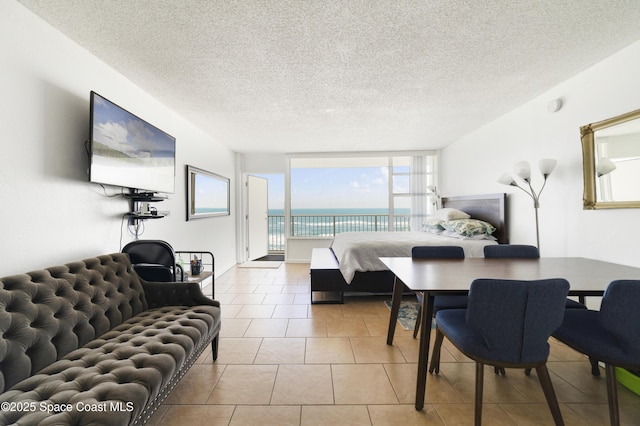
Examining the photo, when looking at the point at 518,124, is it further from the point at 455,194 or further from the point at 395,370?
the point at 395,370

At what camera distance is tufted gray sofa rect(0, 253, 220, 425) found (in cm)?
105

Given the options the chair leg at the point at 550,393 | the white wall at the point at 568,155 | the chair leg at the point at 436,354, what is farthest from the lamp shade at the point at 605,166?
the chair leg at the point at 436,354

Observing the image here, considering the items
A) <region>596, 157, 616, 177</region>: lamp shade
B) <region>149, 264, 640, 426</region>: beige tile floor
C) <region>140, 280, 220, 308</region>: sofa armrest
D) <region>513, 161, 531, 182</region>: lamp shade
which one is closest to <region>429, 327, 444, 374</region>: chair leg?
<region>149, 264, 640, 426</region>: beige tile floor

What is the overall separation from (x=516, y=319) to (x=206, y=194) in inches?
163

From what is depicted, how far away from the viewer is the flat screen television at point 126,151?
194cm

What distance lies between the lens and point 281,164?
5.99 metres

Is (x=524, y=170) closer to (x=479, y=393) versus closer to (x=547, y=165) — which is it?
(x=547, y=165)

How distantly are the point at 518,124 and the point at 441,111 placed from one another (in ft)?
3.02

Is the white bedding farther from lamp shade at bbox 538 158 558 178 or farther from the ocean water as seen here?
the ocean water

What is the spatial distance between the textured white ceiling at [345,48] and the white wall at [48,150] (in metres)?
0.19

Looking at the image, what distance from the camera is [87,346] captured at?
59.2 inches

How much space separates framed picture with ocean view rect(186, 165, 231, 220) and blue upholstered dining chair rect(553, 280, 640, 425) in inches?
158

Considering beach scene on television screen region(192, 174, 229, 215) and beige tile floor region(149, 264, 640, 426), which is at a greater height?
beach scene on television screen region(192, 174, 229, 215)

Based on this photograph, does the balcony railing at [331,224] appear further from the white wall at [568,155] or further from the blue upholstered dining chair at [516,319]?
the blue upholstered dining chair at [516,319]
